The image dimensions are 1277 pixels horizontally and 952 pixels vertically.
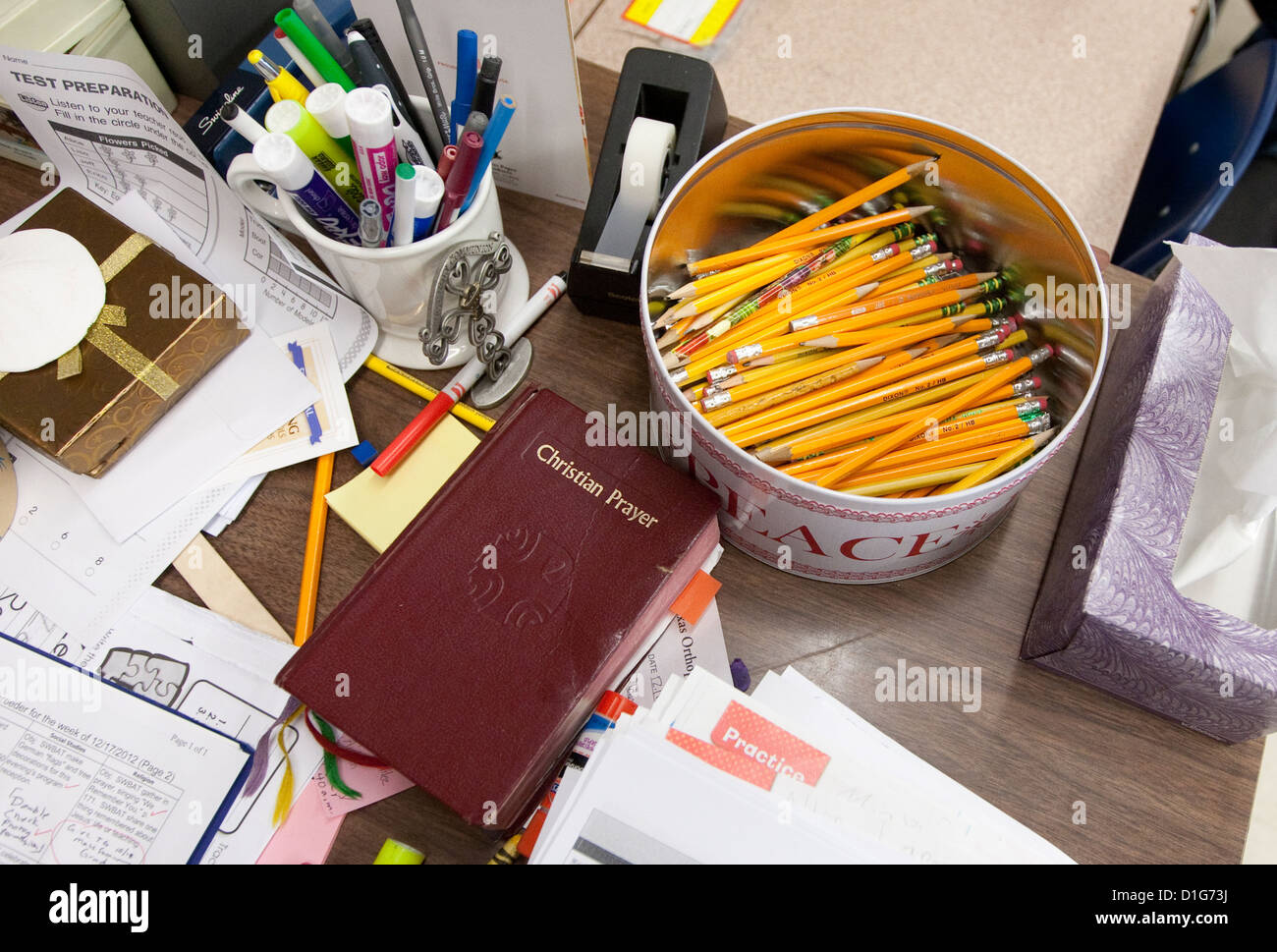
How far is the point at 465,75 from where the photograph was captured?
56 centimetres

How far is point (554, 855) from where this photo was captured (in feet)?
1.52

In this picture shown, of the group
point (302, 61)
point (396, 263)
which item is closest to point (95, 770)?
point (396, 263)

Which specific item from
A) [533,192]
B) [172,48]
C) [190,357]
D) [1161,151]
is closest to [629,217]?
[533,192]

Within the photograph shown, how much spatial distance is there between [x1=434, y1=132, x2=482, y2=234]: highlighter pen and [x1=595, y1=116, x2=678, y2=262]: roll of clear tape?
12 cm

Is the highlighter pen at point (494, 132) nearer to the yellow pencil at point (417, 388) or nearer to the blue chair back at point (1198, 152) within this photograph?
the yellow pencil at point (417, 388)

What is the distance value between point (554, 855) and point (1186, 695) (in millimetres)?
398

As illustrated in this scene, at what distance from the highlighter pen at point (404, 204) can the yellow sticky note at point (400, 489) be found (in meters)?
0.14

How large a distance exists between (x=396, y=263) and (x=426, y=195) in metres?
0.05

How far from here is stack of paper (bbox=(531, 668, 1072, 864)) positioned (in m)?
0.46

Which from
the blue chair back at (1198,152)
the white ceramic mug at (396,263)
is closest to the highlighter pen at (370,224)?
the white ceramic mug at (396,263)

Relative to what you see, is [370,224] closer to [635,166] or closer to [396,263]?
[396,263]

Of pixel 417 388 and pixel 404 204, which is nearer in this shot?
pixel 404 204

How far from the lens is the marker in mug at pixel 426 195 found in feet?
1.88

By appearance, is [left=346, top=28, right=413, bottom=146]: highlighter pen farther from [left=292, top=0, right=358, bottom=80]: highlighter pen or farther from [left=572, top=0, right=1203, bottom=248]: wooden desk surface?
[left=572, top=0, right=1203, bottom=248]: wooden desk surface
